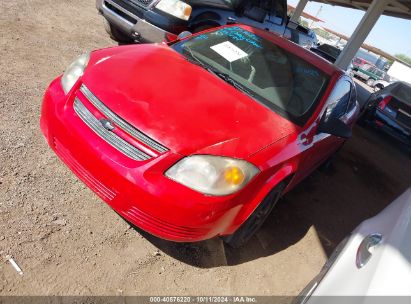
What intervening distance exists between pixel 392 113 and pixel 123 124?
294 inches

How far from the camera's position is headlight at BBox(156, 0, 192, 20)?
220 inches

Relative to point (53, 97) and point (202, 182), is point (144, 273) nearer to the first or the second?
point (202, 182)

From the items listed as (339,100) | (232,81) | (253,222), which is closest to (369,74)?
(339,100)

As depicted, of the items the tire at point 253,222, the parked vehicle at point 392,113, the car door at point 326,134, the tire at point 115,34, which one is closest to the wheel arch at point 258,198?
the tire at point 253,222

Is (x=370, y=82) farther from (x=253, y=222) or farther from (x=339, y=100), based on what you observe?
(x=253, y=222)

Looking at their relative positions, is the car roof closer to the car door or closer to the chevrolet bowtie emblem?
the car door

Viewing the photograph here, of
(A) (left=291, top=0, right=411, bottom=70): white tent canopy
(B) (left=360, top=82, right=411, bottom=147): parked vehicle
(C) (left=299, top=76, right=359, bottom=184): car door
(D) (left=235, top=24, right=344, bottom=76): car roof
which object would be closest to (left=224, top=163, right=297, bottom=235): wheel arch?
(C) (left=299, top=76, right=359, bottom=184): car door

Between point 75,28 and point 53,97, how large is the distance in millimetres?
4424

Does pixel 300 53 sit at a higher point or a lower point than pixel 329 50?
higher

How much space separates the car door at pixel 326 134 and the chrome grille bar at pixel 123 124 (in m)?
1.28

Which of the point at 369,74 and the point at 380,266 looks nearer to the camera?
the point at 380,266

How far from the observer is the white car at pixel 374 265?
1.38 metres

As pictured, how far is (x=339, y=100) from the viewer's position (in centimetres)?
373

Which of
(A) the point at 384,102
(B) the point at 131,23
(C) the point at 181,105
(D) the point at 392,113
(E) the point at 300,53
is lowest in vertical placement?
(D) the point at 392,113
